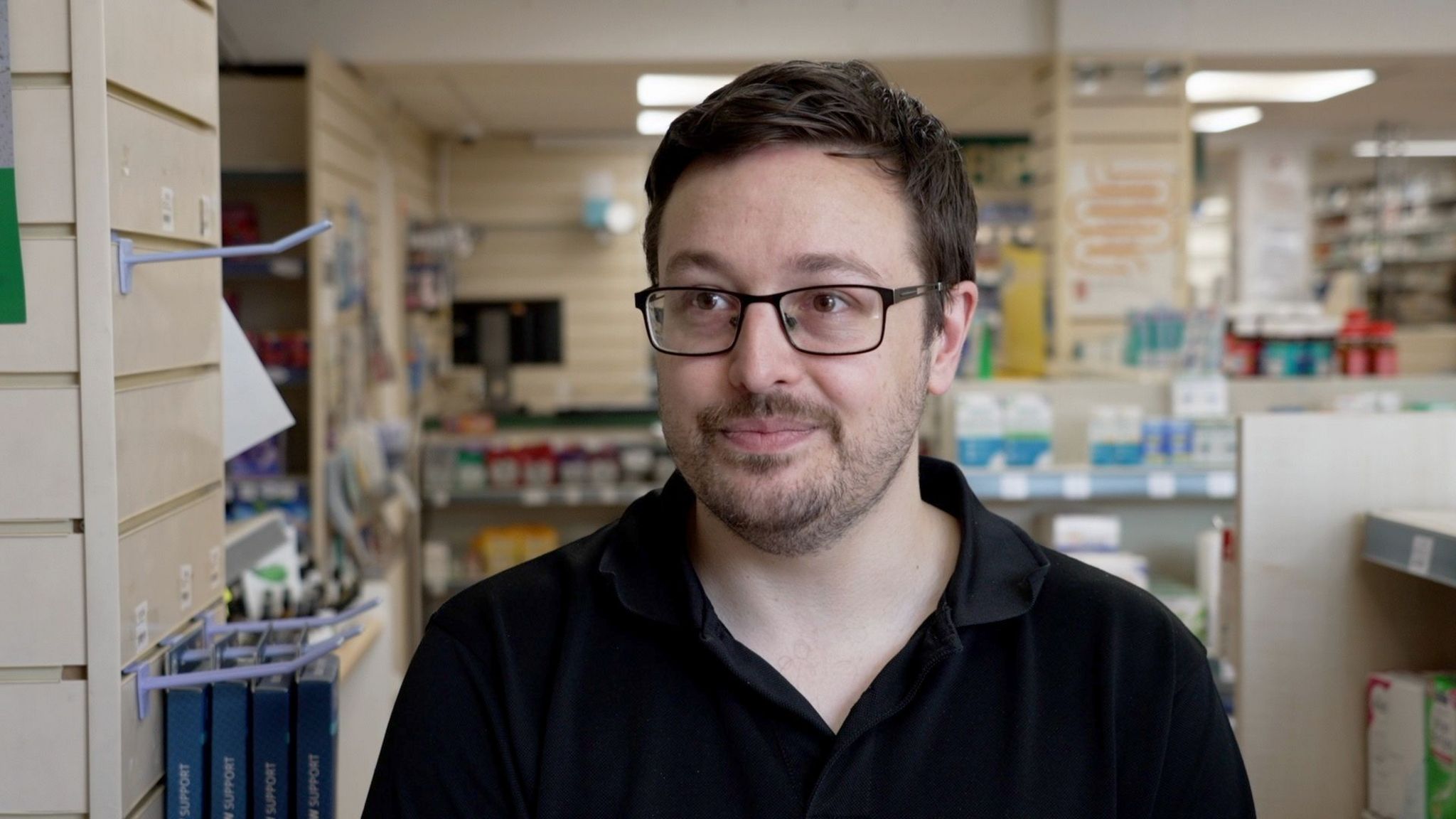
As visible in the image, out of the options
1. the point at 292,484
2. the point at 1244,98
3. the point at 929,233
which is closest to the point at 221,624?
the point at 929,233

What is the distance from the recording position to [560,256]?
9.82 metres

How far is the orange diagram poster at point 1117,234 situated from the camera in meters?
6.38

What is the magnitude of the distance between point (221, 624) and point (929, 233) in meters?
1.18

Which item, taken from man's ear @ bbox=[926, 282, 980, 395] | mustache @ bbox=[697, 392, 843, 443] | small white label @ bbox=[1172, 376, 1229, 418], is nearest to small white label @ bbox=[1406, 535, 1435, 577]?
man's ear @ bbox=[926, 282, 980, 395]

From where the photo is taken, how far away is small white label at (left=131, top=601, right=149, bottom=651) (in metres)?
1.67

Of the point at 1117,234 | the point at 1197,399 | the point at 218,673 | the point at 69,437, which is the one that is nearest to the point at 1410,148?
the point at 1117,234

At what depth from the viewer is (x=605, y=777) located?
140 cm

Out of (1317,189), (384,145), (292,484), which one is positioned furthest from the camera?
(1317,189)

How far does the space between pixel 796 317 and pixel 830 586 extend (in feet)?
1.03

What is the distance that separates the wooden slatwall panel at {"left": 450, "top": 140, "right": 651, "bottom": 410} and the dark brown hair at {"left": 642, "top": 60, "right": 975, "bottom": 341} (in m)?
8.17

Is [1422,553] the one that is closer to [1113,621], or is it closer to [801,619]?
[1113,621]

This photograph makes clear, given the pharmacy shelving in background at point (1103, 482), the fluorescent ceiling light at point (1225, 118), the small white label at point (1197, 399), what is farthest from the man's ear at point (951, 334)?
the fluorescent ceiling light at point (1225, 118)

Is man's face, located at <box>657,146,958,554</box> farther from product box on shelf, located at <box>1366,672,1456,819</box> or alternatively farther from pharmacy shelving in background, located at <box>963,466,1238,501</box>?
pharmacy shelving in background, located at <box>963,466,1238,501</box>

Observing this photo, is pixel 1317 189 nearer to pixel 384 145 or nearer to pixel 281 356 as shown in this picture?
pixel 384 145
